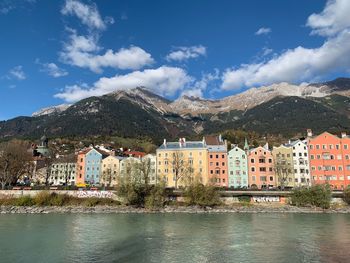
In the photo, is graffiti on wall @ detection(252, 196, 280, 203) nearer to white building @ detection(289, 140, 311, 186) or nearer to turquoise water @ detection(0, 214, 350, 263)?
turquoise water @ detection(0, 214, 350, 263)

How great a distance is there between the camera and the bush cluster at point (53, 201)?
2586 inches

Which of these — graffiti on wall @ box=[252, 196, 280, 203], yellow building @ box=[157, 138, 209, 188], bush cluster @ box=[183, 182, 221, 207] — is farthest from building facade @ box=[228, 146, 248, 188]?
bush cluster @ box=[183, 182, 221, 207]

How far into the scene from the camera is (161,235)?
36438 millimetres

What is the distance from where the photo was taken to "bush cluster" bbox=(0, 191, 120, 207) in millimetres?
65688

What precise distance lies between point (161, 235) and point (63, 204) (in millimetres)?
36612

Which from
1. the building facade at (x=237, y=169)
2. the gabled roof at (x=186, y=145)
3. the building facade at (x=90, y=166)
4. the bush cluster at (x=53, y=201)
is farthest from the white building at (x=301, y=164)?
the building facade at (x=90, y=166)

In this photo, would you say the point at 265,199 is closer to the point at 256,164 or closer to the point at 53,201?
the point at 256,164

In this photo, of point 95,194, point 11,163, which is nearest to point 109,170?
point 11,163

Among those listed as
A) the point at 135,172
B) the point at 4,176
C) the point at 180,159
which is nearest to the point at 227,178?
the point at 180,159

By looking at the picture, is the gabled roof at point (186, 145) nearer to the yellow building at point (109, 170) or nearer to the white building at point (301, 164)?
the yellow building at point (109, 170)

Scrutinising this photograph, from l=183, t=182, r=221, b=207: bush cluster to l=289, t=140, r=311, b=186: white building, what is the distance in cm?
3112

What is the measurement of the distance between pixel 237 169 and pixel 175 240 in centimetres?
5688

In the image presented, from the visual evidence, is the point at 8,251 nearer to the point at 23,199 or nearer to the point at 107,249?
the point at 107,249

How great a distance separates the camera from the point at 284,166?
82375mm
